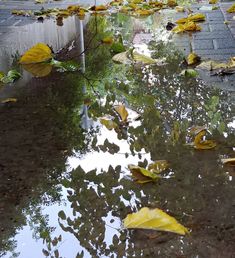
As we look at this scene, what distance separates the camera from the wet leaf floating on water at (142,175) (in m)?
1.71

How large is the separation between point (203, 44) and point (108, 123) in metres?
1.91

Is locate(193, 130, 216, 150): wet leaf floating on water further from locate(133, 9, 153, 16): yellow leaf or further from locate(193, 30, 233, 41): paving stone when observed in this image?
locate(133, 9, 153, 16): yellow leaf

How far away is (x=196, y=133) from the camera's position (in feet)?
6.77

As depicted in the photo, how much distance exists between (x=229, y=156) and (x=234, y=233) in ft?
1.75

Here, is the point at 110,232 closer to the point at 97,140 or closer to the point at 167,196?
the point at 167,196

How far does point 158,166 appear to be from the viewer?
1795 millimetres

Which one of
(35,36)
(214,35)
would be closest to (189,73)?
(214,35)

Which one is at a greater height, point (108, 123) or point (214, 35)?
point (108, 123)

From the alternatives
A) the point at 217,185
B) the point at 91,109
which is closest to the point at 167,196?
the point at 217,185

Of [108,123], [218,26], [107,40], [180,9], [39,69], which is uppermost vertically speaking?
[108,123]

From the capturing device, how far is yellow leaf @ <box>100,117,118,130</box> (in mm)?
2254

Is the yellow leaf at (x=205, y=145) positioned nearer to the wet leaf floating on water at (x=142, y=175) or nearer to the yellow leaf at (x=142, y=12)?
the wet leaf floating on water at (x=142, y=175)

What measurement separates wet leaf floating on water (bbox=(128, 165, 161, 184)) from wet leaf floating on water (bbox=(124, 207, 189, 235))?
0.25 metres

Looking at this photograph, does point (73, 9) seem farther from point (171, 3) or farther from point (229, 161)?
point (229, 161)
